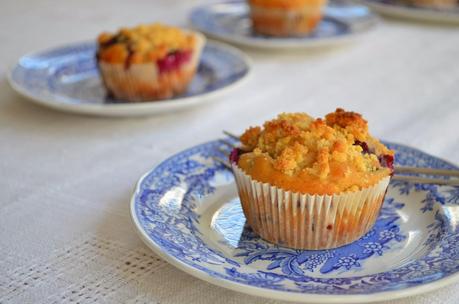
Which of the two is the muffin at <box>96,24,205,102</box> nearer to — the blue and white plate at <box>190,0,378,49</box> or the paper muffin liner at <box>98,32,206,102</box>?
the paper muffin liner at <box>98,32,206,102</box>

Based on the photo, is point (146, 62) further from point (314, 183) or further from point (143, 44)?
point (314, 183)

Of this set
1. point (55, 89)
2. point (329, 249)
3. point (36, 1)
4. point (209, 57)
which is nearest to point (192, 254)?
point (329, 249)

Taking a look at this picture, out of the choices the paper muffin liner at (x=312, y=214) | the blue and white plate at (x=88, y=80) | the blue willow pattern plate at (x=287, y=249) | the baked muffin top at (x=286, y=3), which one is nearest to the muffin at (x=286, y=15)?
the baked muffin top at (x=286, y=3)

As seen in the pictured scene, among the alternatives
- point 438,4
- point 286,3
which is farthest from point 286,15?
point 438,4

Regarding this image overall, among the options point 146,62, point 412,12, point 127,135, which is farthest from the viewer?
point 412,12

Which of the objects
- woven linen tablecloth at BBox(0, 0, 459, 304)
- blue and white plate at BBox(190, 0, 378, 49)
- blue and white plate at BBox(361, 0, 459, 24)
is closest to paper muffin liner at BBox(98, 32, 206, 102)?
Answer: woven linen tablecloth at BBox(0, 0, 459, 304)

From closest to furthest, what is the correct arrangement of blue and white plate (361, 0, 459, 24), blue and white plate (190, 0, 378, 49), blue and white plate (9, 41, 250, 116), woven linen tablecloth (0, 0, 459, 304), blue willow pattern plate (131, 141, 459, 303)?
blue willow pattern plate (131, 141, 459, 303) → woven linen tablecloth (0, 0, 459, 304) → blue and white plate (9, 41, 250, 116) → blue and white plate (190, 0, 378, 49) → blue and white plate (361, 0, 459, 24)
